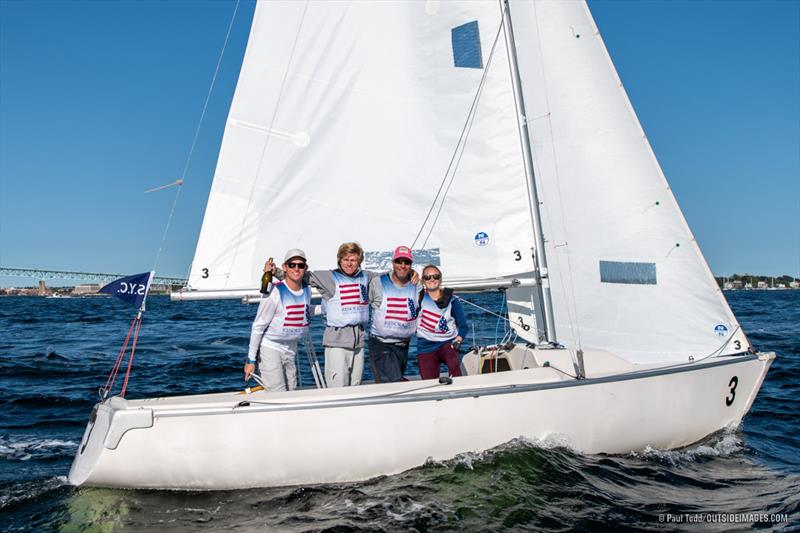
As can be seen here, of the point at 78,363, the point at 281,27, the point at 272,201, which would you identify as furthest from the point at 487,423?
the point at 78,363

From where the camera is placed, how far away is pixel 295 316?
17.2ft

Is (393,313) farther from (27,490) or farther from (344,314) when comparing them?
(27,490)

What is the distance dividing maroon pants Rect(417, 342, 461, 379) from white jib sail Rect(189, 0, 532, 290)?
88 cm

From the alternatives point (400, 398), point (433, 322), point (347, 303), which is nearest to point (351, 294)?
point (347, 303)

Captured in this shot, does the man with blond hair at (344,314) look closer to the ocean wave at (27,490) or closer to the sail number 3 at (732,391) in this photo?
the ocean wave at (27,490)

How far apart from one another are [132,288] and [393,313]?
7.18ft

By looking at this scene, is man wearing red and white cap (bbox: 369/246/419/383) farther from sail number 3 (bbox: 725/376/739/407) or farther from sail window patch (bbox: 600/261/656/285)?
sail number 3 (bbox: 725/376/739/407)

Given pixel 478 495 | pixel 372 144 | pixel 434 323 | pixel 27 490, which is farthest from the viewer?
pixel 372 144

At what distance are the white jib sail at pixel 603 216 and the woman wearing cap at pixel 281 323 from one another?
2835 millimetres

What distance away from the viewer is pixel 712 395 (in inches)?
223

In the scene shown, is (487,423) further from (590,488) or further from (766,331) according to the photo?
(766,331)

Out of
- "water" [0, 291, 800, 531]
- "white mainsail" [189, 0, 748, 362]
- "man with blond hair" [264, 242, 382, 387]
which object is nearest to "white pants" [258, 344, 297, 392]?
"man with blond hair" [264, 242, 382, 387]

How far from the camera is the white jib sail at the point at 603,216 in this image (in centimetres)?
613

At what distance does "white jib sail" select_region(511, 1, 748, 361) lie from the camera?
613 centimetres
